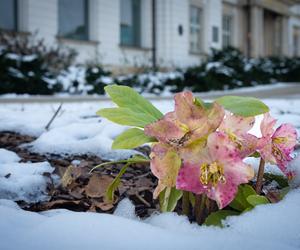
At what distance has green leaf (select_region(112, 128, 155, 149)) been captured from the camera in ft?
2.90

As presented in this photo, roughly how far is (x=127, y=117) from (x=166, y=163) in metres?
0.15

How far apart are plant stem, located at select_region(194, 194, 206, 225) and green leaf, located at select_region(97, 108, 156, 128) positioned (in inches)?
7.6

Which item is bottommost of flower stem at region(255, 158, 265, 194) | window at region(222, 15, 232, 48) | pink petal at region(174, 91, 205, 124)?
flower stem at region(255, 158, 265, 194)

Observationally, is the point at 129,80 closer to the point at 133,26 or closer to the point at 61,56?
the point at 61,56

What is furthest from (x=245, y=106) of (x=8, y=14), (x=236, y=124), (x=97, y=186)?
(x=8, y=14)

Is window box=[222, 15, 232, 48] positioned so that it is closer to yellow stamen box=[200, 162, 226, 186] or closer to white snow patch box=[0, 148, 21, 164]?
white snow patch box=[0, 148, 21, 164]

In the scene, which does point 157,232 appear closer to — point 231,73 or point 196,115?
point 196,115

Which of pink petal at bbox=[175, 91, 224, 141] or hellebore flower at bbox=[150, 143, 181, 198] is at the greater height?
pink petal at bbox=[175, 91, 224, 141]

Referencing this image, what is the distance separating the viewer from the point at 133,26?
467 inches

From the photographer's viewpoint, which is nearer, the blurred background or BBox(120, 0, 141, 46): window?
the blurred background

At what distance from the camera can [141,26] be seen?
1199 centimetres

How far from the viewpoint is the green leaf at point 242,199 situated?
2.97ft

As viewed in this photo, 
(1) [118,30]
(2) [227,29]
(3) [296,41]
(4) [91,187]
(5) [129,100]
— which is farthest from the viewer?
(3) [296,41]

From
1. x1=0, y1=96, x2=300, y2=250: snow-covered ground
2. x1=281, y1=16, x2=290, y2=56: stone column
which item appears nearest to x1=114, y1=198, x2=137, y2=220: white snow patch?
x1=0, y1=96, x2=300, y2=250: snow-covered ground
